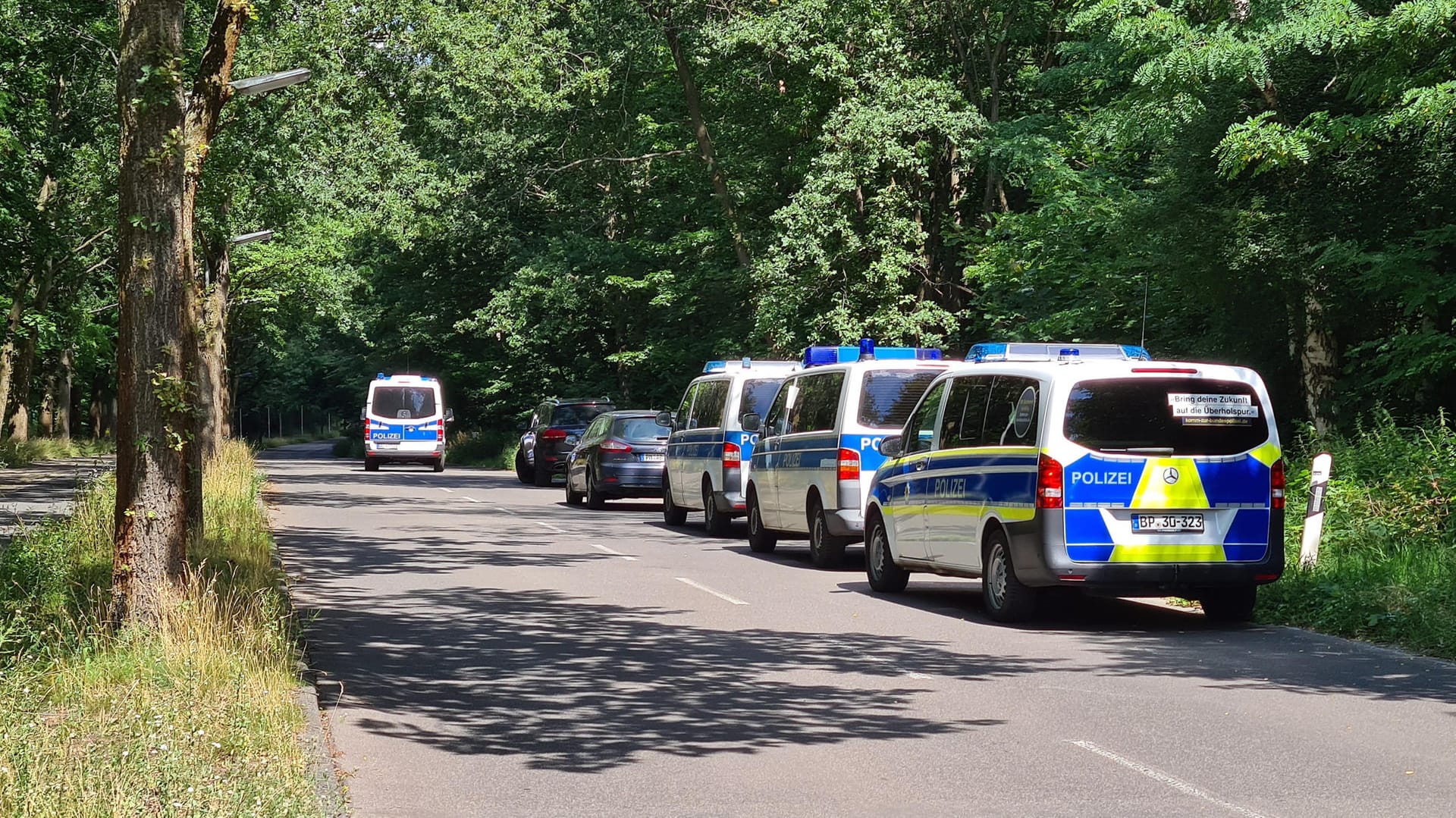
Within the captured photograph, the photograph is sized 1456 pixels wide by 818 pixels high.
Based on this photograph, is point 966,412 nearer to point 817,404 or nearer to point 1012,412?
point 1012,412

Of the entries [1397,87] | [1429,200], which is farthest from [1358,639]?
[1429,200]

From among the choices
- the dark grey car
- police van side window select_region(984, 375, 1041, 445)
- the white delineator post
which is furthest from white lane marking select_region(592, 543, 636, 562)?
the dark grey car

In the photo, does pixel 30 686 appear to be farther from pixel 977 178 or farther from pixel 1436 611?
pixel 977 178

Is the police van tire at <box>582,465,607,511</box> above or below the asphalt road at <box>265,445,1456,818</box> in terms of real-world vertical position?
above

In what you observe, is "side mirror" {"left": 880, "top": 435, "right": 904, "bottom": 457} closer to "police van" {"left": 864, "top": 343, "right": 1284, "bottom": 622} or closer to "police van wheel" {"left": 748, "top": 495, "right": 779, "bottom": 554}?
"police van" {"left": 864, "top": 343, "right": 1284, "bottom": 622}

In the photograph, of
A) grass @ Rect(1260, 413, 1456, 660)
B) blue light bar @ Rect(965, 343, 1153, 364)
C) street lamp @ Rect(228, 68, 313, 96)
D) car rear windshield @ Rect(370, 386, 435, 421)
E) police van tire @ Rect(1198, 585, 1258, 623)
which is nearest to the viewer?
grass @ Rect(1260, 413, 1456, 660)

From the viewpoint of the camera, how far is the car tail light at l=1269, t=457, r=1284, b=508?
12531 millimetres

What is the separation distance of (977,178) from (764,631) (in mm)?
29149

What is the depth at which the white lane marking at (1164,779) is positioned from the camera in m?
6.67

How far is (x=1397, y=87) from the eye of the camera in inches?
691

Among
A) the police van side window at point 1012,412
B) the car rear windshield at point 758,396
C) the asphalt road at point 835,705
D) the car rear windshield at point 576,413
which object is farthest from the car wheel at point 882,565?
the car rear windshield at point 576,413

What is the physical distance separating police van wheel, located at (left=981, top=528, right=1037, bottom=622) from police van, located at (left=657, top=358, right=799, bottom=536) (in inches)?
307

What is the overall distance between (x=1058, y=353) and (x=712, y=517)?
966cm

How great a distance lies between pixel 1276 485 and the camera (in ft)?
41.2
